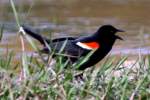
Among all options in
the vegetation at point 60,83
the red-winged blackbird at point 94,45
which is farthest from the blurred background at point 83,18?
the vegetation at point 60,83

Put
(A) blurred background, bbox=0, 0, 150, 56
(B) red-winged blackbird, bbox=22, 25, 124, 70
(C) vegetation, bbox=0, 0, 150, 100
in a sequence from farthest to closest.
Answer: (A) blurred background, bbox=0, 0, 150, 56 < (B) red-winged blackbird, bbox=22, 25, 124, 70 < (C) vegetation, bbox=0, 0, 150, 100

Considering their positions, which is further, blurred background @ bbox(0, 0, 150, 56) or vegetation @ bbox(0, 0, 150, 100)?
blurred background @ bbox(0, 0, 150, 56)

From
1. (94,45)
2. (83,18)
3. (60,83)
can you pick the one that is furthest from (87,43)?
(83,18)

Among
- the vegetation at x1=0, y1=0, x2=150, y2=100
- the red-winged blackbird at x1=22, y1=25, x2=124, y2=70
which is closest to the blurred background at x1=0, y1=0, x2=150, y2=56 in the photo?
the red-winged blackbird at x1=22, y1=25, x2=124, y2=70

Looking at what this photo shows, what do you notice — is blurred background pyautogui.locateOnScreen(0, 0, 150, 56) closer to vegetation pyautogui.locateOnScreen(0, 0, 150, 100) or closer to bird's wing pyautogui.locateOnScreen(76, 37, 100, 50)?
bird's wing pyautogui.locateOnScreen(76, 37, 100, 50)

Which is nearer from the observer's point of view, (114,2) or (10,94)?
(10,94)

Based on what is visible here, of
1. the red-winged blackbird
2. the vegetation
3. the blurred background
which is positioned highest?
the vegetation

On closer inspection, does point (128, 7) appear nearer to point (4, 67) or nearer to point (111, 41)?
point (111, 41)

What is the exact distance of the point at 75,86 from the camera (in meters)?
5.02

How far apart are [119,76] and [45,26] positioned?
19.8 ft

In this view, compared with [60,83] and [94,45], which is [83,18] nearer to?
[94,45]

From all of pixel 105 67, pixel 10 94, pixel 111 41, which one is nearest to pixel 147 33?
pixel 111 41

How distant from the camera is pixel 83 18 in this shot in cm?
1248

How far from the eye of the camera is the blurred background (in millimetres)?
10250
